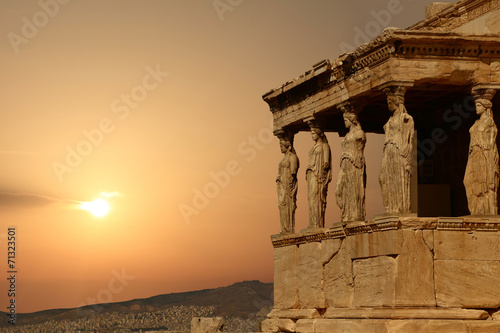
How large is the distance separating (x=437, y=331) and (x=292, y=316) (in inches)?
156

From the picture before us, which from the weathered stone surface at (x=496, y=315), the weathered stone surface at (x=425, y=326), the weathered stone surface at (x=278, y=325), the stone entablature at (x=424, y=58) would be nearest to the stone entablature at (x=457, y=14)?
the stone entablature at (x=424, y=58)

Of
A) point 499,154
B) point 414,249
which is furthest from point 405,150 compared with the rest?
point 499,154

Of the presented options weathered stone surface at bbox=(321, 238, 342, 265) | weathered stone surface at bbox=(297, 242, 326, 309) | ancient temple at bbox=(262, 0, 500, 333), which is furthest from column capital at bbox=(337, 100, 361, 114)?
weathered stone surface at bbox=(297, 242, 326, 309)

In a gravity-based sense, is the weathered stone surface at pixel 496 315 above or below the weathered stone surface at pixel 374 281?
below

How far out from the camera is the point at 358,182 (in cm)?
1593

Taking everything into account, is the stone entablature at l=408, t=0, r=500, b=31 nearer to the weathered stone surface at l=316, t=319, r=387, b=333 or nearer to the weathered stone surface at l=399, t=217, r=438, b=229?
the weathered stone surface at l=399, t=217, r=438, b=229

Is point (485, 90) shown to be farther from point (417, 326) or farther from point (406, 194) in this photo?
point (417, 326)

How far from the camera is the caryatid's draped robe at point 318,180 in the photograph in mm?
17281

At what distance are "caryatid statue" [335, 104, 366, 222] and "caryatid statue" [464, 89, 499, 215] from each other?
6.19ft

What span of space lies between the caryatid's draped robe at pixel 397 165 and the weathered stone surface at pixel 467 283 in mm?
1085

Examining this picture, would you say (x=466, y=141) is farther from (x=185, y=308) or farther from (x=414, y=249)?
(x=185, y=308)

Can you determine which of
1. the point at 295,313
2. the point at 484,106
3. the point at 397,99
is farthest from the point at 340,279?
the point at 484,106

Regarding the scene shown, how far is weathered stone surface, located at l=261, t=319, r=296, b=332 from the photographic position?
1714 centimetres

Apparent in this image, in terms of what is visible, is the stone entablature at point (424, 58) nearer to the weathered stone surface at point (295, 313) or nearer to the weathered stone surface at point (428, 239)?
the weathered stone surface at point (428, 239)
